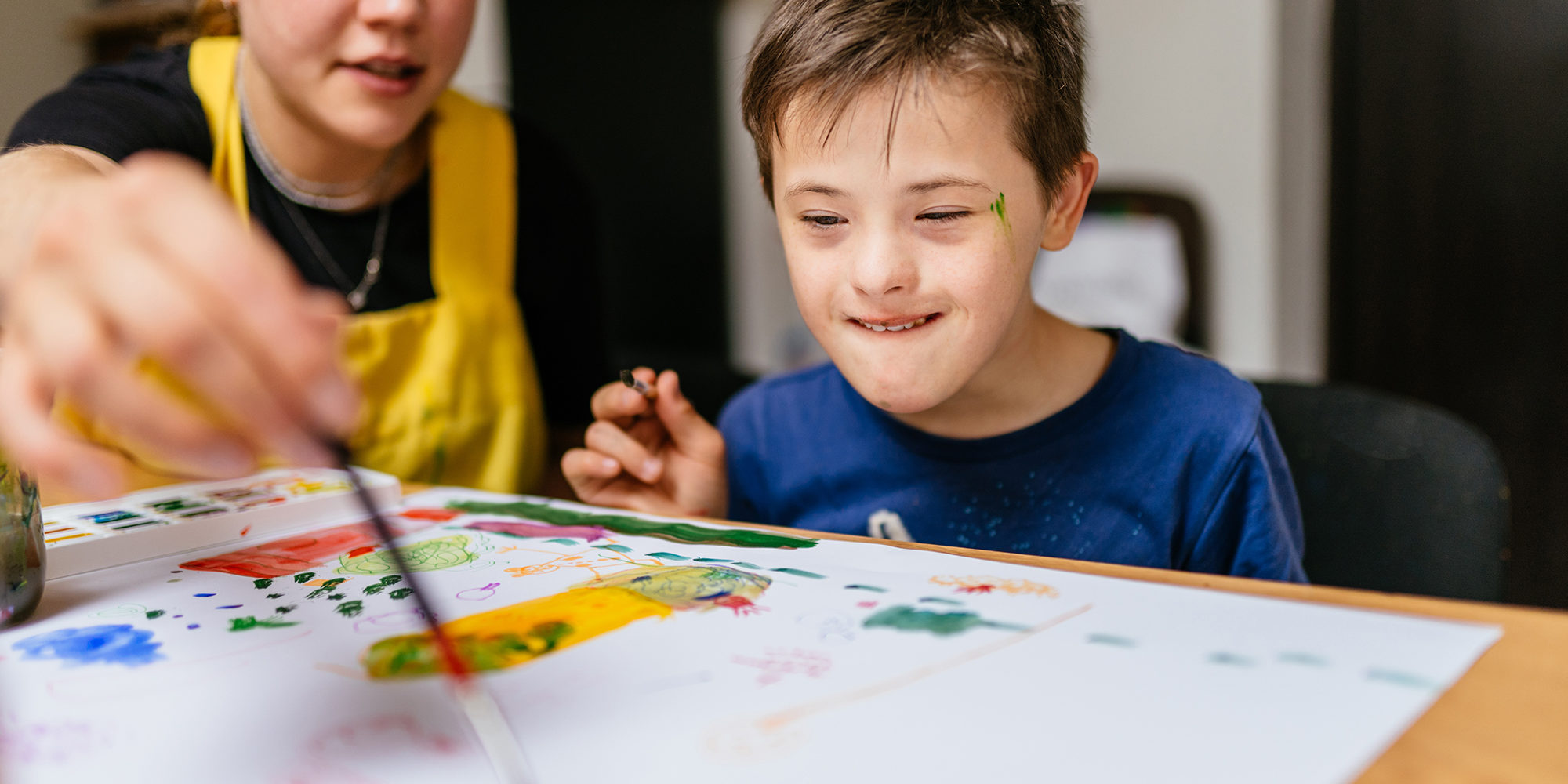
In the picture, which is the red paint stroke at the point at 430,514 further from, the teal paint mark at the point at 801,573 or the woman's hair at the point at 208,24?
the woman's hair at the point at 208,24

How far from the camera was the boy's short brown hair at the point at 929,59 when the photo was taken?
657mm

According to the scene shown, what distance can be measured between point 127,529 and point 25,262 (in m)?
0.31

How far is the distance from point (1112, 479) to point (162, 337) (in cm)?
60

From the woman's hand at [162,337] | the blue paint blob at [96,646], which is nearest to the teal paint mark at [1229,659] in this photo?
the woman's hand at [162,337]

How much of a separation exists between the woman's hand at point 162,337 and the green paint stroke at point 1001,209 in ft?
1.44

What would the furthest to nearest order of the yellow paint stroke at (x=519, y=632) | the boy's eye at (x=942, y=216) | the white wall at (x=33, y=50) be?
the white wall at (x=33, y=50)
the boy's eye at (x=942, y=216)
the yellow paint stroke at (x=519, y=632)

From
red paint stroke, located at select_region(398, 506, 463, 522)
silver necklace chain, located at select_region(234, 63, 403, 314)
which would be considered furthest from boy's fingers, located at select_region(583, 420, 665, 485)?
silver necklace chain, located at select_region(234, 63, 403, 314)

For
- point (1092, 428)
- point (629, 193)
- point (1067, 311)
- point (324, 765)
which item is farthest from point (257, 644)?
point (629, 193)

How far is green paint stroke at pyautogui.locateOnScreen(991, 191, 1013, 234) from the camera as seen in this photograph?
657 mm

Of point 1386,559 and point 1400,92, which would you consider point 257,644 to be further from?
point 1400,92

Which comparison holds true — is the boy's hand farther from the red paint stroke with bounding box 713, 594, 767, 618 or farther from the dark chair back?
the dark chair back

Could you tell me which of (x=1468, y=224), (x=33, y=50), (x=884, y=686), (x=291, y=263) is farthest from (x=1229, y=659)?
(x=33, y=50)

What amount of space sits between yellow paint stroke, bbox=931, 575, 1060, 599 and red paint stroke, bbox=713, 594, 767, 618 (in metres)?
0.09

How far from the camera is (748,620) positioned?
1.46 ft
